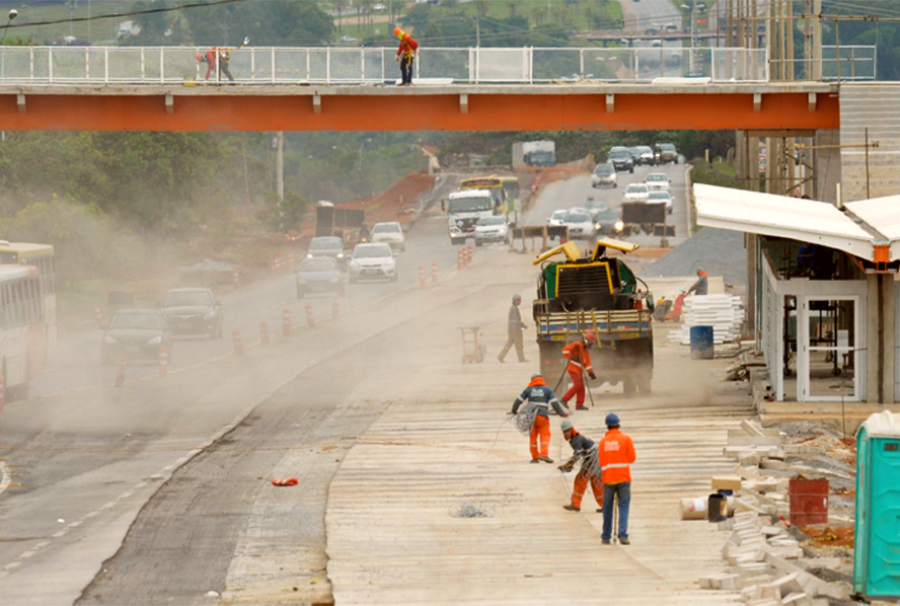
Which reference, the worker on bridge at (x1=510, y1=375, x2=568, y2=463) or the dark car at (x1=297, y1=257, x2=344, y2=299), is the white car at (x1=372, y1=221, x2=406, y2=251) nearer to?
the dark car at (x1=297, y1=257, x2=344, y2=299)

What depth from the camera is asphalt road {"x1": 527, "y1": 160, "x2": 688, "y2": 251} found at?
277ft

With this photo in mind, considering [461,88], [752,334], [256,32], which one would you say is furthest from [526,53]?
[256,32]

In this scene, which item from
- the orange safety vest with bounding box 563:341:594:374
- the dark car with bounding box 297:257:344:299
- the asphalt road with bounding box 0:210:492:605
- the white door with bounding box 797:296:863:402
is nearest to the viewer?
the asphalt road with bounding box 0:210:492:605

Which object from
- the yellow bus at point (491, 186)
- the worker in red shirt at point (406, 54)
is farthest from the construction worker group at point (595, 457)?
the yellow bus at point (491, 186)

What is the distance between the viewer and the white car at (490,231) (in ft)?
262

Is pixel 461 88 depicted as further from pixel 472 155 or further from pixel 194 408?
pixel 472 155

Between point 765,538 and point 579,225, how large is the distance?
201 feet

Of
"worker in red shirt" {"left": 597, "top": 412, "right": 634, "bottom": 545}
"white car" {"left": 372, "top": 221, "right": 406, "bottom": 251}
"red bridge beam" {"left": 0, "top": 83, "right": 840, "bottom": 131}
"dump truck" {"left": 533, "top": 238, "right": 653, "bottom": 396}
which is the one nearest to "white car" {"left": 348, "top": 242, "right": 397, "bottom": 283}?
"white car" {"left": 372, "top": 221, "right": 406, "bottom": 251}

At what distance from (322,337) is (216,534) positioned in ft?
90.4

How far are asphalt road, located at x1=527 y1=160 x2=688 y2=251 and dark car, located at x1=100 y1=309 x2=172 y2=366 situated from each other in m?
41.4

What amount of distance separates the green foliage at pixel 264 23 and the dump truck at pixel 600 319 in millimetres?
142583

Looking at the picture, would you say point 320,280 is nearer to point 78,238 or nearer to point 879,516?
point 78,238

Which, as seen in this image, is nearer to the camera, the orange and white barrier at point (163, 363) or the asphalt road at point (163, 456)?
the asphalt road at point (163, 456)

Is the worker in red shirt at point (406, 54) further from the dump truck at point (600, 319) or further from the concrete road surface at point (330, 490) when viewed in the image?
the dump truck at point (600, 319)
